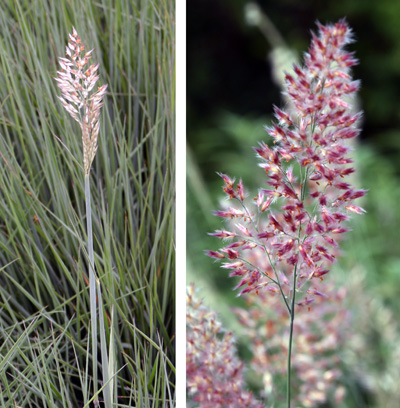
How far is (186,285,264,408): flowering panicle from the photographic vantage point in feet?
2.35

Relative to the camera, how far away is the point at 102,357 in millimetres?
794

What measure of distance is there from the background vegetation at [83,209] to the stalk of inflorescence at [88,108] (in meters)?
0.02

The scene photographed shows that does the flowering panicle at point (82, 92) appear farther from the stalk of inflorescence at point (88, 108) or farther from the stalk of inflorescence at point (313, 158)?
the stalk of inflorescence at point (313, 158)

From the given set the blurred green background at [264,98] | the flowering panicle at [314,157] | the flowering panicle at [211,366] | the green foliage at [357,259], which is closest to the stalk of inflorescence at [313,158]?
the flowering panicle at [314,157]

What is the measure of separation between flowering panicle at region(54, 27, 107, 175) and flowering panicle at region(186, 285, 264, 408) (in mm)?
237

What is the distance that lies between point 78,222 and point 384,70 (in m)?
1.12

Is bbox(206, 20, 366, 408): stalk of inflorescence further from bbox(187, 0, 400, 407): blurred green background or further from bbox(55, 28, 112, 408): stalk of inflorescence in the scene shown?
bbox(187, 0, 400, 407): blurred green background

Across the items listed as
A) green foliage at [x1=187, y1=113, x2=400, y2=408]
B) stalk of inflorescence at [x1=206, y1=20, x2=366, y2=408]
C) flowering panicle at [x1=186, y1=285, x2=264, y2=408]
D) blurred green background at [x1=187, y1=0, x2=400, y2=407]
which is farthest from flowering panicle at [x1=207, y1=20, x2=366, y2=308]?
blurred green background at [x1=187, y1=0, x2=400, y2=407]

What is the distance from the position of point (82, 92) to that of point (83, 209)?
18 centimetres

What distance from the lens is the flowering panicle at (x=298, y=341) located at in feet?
2.70

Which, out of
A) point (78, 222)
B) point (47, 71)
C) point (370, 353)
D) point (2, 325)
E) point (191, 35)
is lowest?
point (370, 353)

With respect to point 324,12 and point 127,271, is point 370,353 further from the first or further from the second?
point 324,12

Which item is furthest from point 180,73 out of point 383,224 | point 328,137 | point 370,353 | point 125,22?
point 383,224

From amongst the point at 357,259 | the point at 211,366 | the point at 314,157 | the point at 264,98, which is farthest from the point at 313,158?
the point at 264,98
